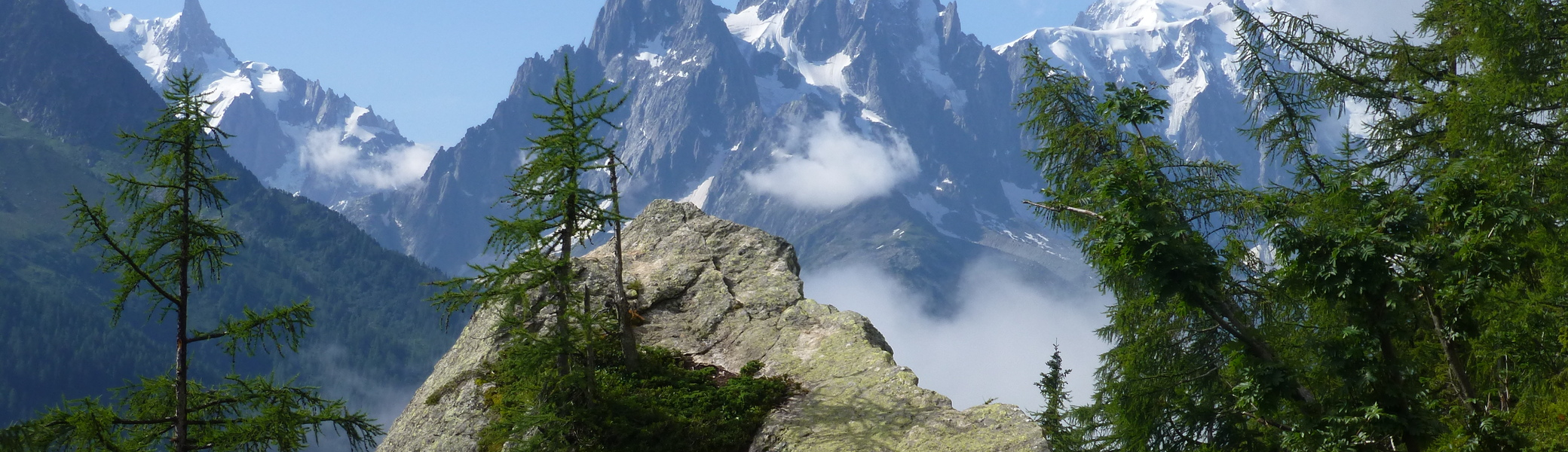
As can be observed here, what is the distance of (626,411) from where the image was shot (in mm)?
13914

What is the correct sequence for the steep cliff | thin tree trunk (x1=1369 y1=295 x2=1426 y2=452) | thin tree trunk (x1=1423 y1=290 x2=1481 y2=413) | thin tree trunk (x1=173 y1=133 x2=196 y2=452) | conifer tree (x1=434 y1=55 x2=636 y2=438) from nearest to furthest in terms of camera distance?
thin tree trunk (x1=1369 y1=295 x2=1426 y2=452), thin tree trunk (x1=1423 y1=290 x2=1481 y2=413), thin tree trunk (x1=173 y1=133 x2=196 y2=452), the steep cliff, conifer tree (x1=434 y1=55 x2=636 y2=438)

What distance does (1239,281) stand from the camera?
1309 centimetres

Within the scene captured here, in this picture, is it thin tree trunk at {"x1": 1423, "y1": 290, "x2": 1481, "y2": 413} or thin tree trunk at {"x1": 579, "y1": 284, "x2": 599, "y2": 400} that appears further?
thin tree trunk at {"x1": 579, "y1": 284, "x2": 599, "y2": 400}

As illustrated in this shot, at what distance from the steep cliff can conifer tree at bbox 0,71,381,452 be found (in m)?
3.25

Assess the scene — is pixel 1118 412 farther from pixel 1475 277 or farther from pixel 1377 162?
pixel 1377 162

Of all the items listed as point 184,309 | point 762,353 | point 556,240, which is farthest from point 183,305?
point 762,353

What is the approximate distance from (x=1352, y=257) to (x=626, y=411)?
959cm

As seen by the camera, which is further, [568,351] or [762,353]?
[762,353]

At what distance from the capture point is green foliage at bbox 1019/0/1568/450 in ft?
33.3

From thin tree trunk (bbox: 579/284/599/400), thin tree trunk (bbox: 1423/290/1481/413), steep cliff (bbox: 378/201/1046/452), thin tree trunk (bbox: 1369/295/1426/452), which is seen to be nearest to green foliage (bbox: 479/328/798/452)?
thin tree trunk (bbox: 579/284/599/400)

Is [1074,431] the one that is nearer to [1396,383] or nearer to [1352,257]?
[1396,383]

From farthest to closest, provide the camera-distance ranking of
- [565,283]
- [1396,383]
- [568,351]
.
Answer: [565,283]
[568,351]
[1396,383]

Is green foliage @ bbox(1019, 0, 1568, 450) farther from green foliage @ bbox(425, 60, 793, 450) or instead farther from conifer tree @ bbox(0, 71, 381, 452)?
conifer tree @ bbox(0, 71, 381, 452)

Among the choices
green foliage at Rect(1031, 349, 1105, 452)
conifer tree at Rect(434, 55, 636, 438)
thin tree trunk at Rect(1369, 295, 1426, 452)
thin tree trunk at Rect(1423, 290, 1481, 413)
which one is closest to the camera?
thin tree trunk at Rect(1369, 295, 1426, 452)
